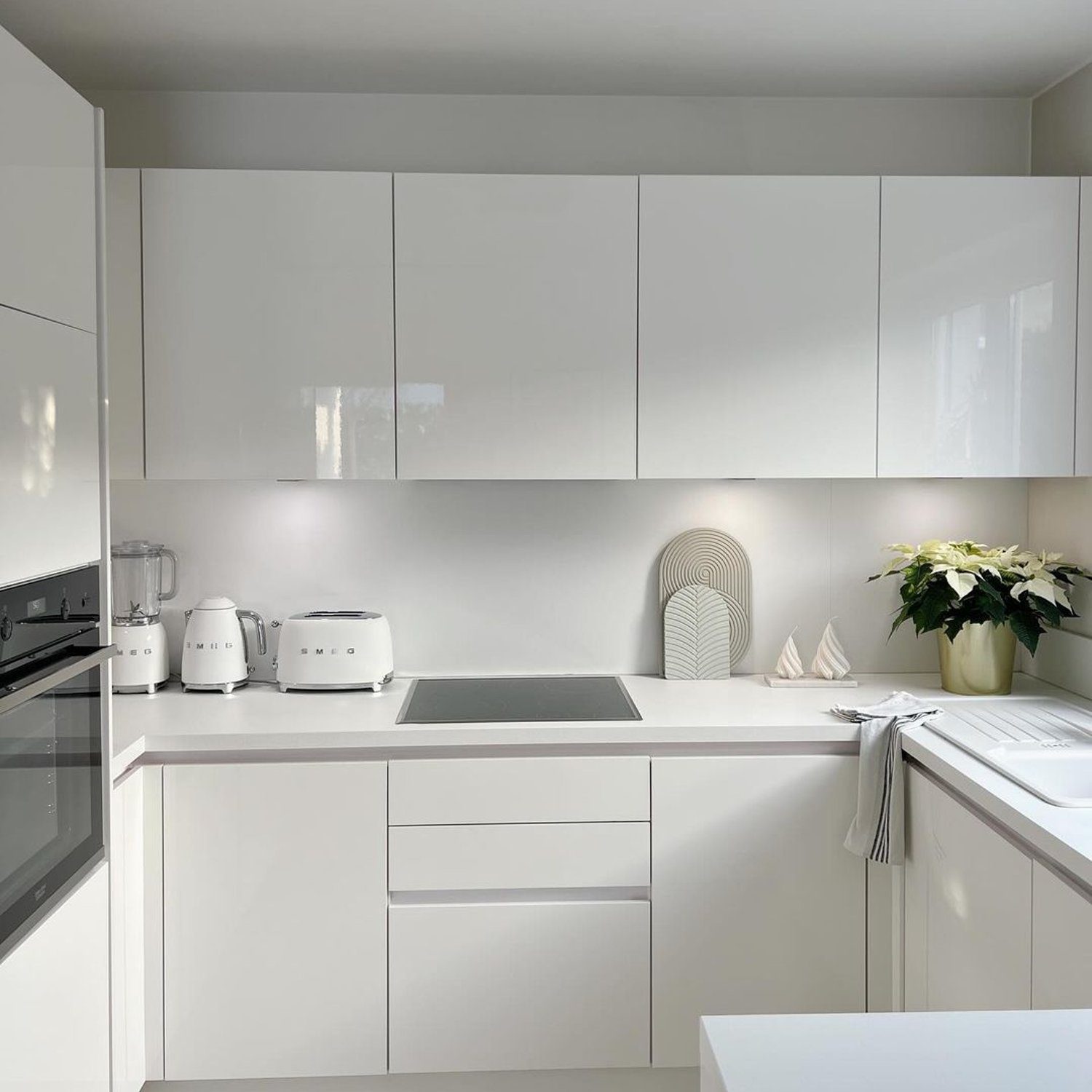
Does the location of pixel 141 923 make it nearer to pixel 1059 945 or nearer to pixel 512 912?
pixel 512 912

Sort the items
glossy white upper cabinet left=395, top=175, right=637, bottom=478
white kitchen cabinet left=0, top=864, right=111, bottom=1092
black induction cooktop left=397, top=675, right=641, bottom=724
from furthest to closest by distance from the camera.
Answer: glossy white upper cabinet left=395, top=175, right=637, bottom=478, black induction cooktop left=397, top=675, right=641, bottom=724, white kitchen cabinet left=0, top=864, right=111, bottom=1092

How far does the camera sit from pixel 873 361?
262 cm

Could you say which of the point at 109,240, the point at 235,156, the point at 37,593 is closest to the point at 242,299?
the point at 109,240

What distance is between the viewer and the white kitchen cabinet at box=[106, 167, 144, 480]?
253 centimetres

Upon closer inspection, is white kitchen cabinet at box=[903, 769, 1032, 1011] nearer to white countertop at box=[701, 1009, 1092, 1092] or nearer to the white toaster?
white countertop at box=[701, 1009, 1092, 1092]

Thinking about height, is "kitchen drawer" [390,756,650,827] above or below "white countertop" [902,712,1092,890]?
below

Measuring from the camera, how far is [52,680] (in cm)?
172

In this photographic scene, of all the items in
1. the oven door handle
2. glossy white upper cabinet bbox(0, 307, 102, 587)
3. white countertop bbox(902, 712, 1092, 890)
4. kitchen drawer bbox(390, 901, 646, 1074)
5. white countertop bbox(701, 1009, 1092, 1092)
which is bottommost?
kitchen drawer bbox(390, 901, 646, 1074)

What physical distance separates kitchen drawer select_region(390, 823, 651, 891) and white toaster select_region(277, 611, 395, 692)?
0.47 metres

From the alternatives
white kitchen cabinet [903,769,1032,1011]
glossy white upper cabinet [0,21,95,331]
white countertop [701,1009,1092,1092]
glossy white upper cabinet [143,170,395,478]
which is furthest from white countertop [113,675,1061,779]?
white countertop [701,1009,1092,1092]

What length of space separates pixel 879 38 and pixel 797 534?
123 centimetres

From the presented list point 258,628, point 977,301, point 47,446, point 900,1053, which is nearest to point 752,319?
point 977,301

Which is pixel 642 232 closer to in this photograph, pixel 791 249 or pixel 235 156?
pixel 791 249

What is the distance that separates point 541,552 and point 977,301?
1.26m
